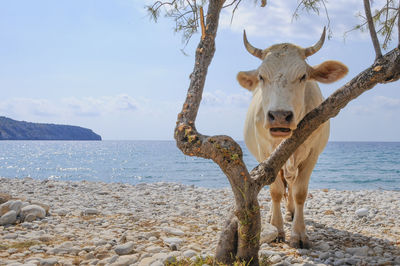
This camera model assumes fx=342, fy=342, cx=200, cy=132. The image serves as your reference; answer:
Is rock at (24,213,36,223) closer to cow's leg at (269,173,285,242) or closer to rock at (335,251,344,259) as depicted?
cow's leg at (269,173,285,242)

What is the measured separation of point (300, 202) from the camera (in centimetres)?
480

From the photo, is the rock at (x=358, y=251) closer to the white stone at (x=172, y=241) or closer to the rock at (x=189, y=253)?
the rock at (x=189, y=253)

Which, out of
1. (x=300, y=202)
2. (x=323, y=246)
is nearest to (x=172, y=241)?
(x=300, y=202)

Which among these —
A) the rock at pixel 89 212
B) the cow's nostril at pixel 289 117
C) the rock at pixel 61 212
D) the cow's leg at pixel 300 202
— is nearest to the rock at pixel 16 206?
the rock at pixel 61 212

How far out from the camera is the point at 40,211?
19.0 feet

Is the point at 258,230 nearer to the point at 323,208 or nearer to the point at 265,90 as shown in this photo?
the point at 265,90

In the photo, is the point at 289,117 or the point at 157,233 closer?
the point at 289,117

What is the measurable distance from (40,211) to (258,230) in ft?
13.5

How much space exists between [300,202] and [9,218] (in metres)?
4.40

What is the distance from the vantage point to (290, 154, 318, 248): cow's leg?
15.0 feet

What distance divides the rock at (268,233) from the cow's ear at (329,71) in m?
2.12

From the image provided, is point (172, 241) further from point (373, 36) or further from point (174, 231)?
point (373, 36)

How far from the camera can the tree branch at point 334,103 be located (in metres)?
3.18

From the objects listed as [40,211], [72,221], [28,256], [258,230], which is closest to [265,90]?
[258,230]
